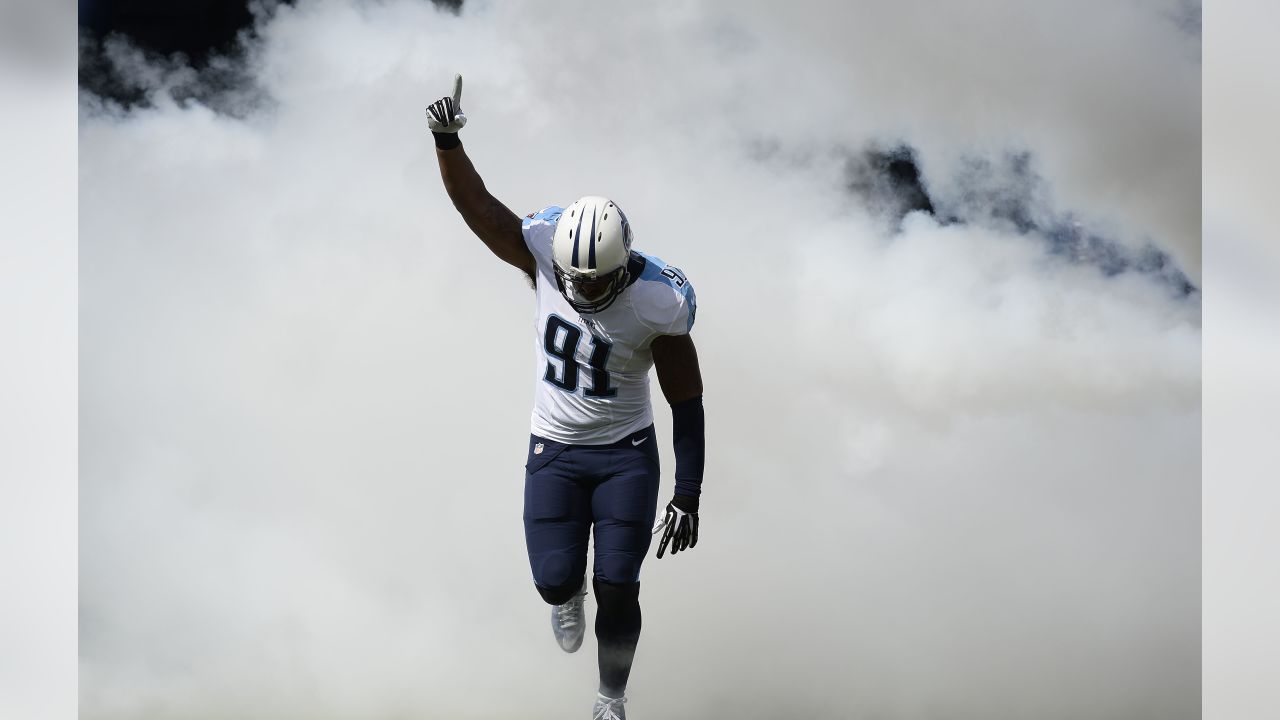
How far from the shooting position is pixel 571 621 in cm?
315

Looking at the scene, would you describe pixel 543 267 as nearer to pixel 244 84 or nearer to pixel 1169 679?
pixel 244 84

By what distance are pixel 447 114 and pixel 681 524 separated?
1272 millimetres

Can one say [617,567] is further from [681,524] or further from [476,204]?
[476,204]

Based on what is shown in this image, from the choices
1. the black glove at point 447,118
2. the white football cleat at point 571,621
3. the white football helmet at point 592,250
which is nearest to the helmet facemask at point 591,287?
the white football helmet at point 592,250

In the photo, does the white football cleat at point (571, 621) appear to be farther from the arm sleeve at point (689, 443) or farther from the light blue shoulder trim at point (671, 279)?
the light blue shoulder trim at point (671, 279)

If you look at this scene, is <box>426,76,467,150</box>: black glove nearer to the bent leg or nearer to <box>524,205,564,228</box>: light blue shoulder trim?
<box>524,205,564,228</box>: light blue shoulder trim

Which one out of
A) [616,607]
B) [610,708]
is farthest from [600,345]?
[610,708]

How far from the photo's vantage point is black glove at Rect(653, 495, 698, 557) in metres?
2.94

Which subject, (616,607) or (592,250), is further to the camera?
(616,607)

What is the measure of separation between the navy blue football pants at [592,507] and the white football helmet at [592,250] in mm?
451

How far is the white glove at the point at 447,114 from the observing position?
2797mm

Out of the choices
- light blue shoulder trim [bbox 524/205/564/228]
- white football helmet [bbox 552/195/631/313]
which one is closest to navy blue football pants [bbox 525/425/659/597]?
white football helmet [bbox 552/195/631/313]

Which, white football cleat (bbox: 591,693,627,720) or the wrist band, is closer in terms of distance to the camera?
the wrist band
